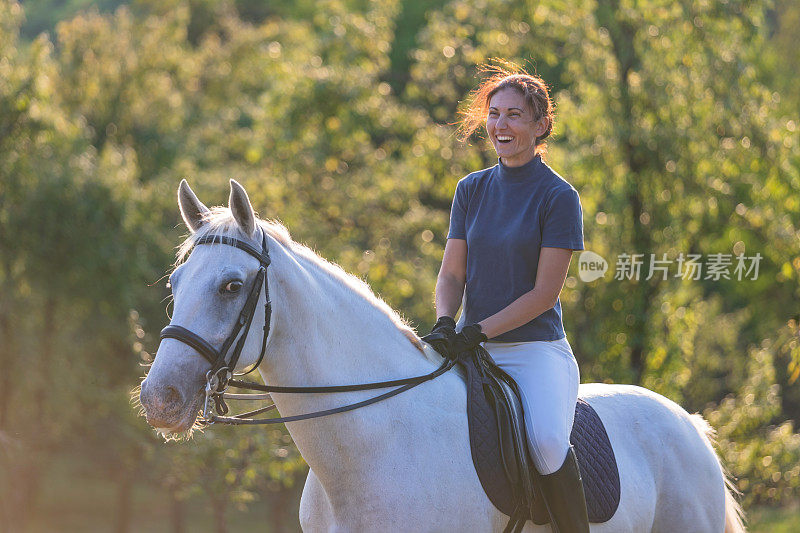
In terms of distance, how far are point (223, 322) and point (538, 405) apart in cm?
152

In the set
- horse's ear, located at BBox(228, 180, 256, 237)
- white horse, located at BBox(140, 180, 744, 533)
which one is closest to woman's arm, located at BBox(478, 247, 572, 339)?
white horse, located at BBox(140, 180, 744, 533)

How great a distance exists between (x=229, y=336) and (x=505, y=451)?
134 centimetres

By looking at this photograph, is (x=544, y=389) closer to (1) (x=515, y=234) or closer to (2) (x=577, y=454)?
(2) (x=577, y=454)

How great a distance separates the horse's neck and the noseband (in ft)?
0.30

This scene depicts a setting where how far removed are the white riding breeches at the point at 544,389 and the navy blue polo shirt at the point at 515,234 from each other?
6cm

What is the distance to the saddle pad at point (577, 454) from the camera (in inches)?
150

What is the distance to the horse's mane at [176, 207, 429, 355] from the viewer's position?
3494 mm

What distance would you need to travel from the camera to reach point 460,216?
4.46 meters

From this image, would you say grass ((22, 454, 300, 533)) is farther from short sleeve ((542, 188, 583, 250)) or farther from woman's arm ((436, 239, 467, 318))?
short sleeve ((542, 188, 583, 250))

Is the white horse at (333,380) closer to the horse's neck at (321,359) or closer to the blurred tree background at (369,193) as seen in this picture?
the horse's neck at (321,359)

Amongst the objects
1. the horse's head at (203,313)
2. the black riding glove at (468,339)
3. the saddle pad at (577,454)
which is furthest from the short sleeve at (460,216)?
the horse's head at (203,313)

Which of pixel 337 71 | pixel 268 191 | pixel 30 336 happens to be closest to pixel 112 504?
pixel 30 336

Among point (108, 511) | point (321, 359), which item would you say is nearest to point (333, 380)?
point (321, 359)

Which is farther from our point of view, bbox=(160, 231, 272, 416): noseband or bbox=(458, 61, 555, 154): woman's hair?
bbox=(458, 61, 555, 154): woman's hair
